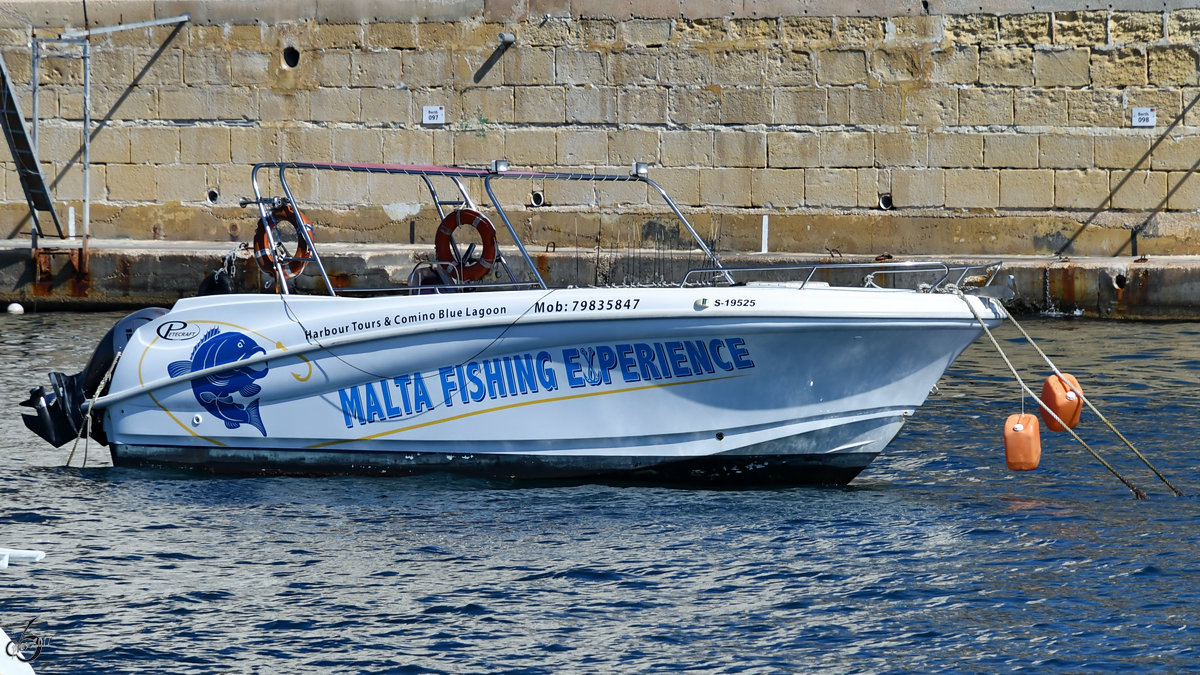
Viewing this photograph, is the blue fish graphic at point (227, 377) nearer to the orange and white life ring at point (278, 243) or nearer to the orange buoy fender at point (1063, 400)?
the orange and white life ring at point (278, 243)

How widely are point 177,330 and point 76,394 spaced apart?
0.80 metres

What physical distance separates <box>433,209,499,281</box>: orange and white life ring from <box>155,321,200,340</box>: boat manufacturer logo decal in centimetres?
138

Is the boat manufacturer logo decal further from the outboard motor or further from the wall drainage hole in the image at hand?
the wall drainage hole

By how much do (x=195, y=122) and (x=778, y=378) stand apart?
1095 centimetres

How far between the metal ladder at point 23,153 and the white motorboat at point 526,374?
789 centimetres

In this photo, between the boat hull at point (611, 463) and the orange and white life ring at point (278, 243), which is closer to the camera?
the boat hull at point (611, 463)

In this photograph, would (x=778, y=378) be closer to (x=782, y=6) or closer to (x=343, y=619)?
(x=343, y=619)

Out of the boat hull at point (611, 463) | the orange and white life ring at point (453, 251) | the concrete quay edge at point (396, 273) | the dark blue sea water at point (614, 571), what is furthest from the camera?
the concrete quay edge at point (396, 273)

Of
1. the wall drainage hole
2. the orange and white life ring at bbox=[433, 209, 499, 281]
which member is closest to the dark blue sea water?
the orange and white life ring at bbox=[433, 209, 499, 281]

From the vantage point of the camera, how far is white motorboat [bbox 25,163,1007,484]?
7.33m

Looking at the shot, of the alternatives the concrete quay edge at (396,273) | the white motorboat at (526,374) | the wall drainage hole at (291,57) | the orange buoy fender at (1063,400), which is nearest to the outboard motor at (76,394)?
the white motorboat at (526,374)

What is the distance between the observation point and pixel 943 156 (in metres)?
15.2

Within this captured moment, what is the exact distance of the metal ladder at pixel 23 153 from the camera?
15.3m

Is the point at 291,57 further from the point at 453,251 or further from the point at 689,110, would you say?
the point at 453,251
